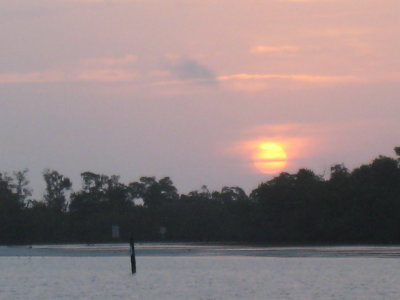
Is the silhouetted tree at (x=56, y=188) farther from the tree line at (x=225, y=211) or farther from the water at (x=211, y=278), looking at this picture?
the water at (x=211, y=278)

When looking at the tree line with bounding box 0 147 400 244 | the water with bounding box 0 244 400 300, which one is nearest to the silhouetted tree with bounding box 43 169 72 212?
the tree line with bounding box 0 147 400 244

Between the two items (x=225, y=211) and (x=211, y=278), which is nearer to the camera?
(x=211, y=278)

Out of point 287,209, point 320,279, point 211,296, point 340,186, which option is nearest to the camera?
point 211,296

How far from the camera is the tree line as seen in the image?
97.4 metres

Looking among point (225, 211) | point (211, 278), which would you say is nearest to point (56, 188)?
point (225, 211)

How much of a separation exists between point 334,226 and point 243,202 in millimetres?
21760

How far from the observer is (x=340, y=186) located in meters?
102

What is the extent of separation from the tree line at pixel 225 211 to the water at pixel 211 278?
33.7 m

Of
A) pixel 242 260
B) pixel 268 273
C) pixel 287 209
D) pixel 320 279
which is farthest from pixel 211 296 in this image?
pixel 287 209

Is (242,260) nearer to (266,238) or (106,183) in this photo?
(266,238)

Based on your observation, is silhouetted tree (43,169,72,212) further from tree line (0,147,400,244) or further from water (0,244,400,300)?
water (0,244,400,300)

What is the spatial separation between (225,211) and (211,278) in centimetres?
7424

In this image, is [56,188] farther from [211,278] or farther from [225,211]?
[211,278]

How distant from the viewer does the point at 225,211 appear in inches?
4688
